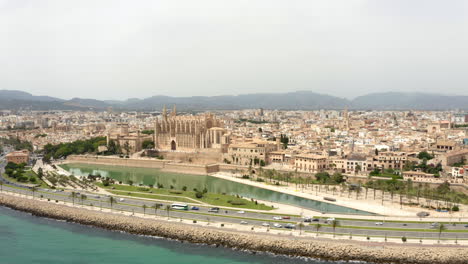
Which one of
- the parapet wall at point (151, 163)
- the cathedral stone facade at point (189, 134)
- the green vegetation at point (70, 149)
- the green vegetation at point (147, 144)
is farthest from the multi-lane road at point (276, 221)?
the green vegetation at point (147, 144)

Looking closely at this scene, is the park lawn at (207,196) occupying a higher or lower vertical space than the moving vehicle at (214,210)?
lower

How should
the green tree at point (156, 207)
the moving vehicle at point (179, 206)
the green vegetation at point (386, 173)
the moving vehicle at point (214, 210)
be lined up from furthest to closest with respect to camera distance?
the green vegetation at point (386, 173) < the moving vehicle at point (179, 206) < the moving vehicle at point (214, 210) < the green tree at point (156, 207)

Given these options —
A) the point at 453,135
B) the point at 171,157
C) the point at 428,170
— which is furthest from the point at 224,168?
the point at 453,135

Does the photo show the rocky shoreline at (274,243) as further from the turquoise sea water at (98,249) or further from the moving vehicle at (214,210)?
the moving vehicle at (214,210)

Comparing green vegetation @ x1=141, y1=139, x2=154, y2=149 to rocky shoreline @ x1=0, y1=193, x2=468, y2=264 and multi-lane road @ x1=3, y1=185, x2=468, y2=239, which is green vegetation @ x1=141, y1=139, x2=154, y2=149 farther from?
rocky shoreline @ x1=0, y1=193, x2=468, y2=264

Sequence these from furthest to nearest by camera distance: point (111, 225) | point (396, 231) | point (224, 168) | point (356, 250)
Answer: point (224, 168) → point (111, 225) → point (396, 231) → point (356, 250)

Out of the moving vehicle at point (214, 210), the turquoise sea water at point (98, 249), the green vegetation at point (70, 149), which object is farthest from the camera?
the green vegetation at point (70, 149)

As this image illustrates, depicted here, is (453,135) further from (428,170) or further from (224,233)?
(224,233)

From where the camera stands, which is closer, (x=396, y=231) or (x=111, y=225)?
(x=396, y=231)
